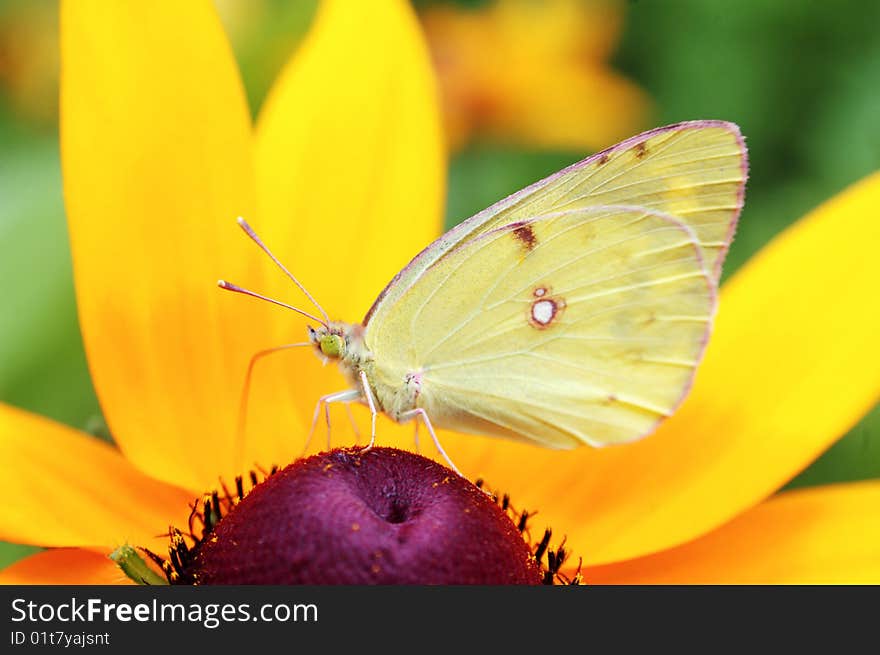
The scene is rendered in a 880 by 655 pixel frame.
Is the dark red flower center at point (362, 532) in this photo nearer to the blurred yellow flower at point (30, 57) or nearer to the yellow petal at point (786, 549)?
the yellow petal at point (786, 549)

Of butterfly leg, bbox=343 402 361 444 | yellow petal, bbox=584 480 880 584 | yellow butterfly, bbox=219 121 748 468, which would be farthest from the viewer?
butterfly leg, bbox=343 402 361 444

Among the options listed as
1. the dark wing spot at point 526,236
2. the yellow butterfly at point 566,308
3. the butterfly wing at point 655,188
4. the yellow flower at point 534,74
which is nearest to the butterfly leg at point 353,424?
the yellow butterfly at point 566,308

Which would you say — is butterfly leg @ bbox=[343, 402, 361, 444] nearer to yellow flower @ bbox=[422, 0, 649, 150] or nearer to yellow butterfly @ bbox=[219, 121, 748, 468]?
yellow butterfly @ bbox=[219, 121, 748, 468]

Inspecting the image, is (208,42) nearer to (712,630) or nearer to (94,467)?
(94,467)

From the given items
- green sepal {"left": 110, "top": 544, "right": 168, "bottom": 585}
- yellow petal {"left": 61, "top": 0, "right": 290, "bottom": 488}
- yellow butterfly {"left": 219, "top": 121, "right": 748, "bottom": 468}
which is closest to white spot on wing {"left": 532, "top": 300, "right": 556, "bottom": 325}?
yellow butterfly {"left": 219, "top": 121, "right": 748, "bottom": 468}

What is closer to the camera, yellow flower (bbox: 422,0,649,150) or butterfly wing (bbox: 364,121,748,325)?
butterfly wing (bbox: 364,121,748,325)

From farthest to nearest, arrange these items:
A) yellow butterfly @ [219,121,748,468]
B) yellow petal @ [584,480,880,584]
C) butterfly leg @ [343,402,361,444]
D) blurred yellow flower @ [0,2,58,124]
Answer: blurred yellow flower @ [0,2,58,124]
butterfly leg @ [343,402,361,444]
yellow butterfly @ [219,121,748,468]
yellow petal @ [584,480,880,584]

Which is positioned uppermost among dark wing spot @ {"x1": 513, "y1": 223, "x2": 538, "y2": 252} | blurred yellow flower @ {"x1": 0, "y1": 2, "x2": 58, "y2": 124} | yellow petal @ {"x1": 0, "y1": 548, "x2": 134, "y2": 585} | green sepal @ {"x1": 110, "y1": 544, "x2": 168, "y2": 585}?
blurred yellow flower @ {"x1": 0, "y1": 2, "x2": 58, "y2": 124}

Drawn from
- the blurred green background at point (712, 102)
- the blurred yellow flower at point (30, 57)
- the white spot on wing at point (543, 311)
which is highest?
the blurred yellow flower at point (30, 57)
